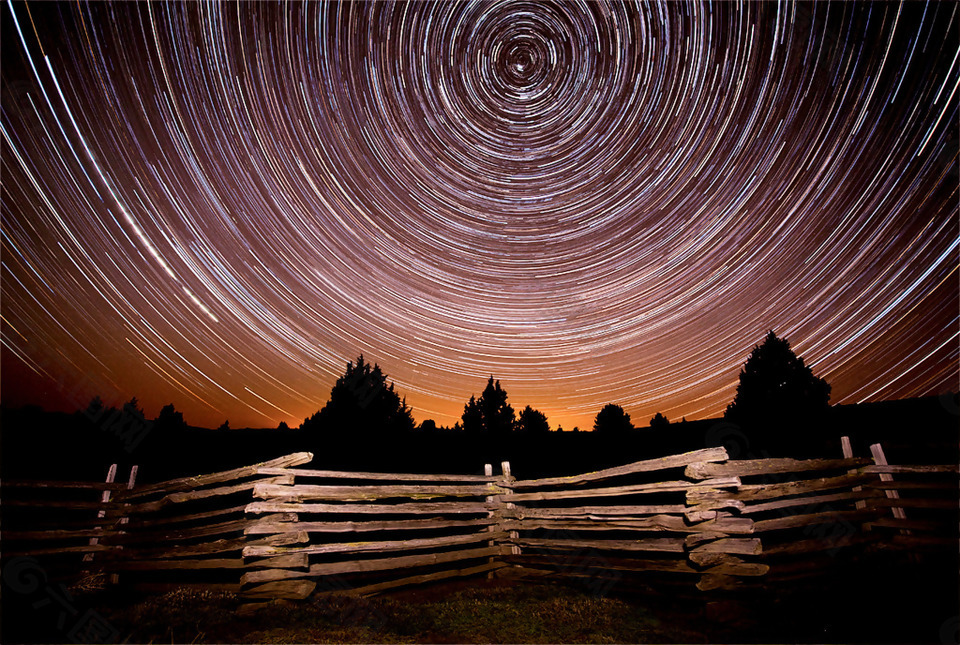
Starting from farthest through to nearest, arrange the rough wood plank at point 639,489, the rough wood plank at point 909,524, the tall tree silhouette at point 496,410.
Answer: the tall tree silhouette at point 496,410, the rough wood plank at point 909,524, the rough wood plank at point 639,489

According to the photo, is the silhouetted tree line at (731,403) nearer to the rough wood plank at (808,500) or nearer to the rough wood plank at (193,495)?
the rough wood plank at (193,495)

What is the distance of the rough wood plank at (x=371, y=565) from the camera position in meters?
6.90

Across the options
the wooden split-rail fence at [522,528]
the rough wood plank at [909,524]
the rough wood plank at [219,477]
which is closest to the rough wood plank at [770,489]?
the wooden split-rail fence at [522,528]

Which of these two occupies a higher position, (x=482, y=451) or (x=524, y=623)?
(x=482, y=451)

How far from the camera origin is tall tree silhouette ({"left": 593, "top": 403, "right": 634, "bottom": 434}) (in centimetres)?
5309

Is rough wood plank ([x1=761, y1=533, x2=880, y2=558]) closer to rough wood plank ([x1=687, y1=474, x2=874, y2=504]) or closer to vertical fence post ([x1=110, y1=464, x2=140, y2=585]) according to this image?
rough wood plank ([x1=687, y1=474, x2=874, y2=504])

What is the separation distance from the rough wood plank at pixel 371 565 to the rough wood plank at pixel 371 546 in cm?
21

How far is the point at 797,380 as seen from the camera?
34031mm

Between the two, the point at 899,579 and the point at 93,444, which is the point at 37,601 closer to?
the point at 899,579

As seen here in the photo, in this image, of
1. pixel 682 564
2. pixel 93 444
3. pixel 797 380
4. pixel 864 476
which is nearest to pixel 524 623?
pixel 682 564

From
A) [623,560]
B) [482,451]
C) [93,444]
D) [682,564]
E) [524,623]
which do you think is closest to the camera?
[524,623]

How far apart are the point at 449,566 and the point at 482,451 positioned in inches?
1181

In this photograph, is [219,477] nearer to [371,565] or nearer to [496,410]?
[371,565]

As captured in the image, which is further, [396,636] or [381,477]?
[381,477]
